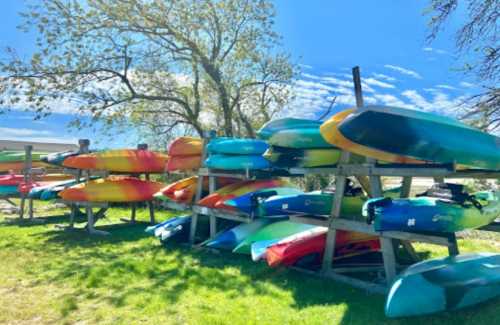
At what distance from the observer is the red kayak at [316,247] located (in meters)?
4.16

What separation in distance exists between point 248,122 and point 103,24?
15.7 ft

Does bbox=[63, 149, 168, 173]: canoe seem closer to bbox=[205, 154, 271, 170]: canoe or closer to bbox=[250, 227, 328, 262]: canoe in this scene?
bbox=[205, 154, 271, 170]: canoe

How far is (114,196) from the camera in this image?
755 cm

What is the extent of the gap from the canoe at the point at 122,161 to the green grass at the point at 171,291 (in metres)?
1.63

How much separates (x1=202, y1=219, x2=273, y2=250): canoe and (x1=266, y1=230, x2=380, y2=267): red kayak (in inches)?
37.2

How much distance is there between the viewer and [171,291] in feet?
13.4

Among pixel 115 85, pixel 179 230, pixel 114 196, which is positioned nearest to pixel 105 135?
pixel 115 85

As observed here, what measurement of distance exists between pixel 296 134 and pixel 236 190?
1.63m

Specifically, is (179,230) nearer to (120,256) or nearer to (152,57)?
(120,256)

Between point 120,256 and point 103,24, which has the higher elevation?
point 103,24

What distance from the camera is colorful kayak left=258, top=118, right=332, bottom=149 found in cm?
436

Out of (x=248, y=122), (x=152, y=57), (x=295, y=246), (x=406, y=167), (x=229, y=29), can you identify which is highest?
(x=229, y=29)

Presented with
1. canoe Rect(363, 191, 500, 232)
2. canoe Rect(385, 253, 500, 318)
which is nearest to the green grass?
canoe Rect(385, 253, 500, 318)

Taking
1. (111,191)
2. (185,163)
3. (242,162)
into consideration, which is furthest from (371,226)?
(111,191)
